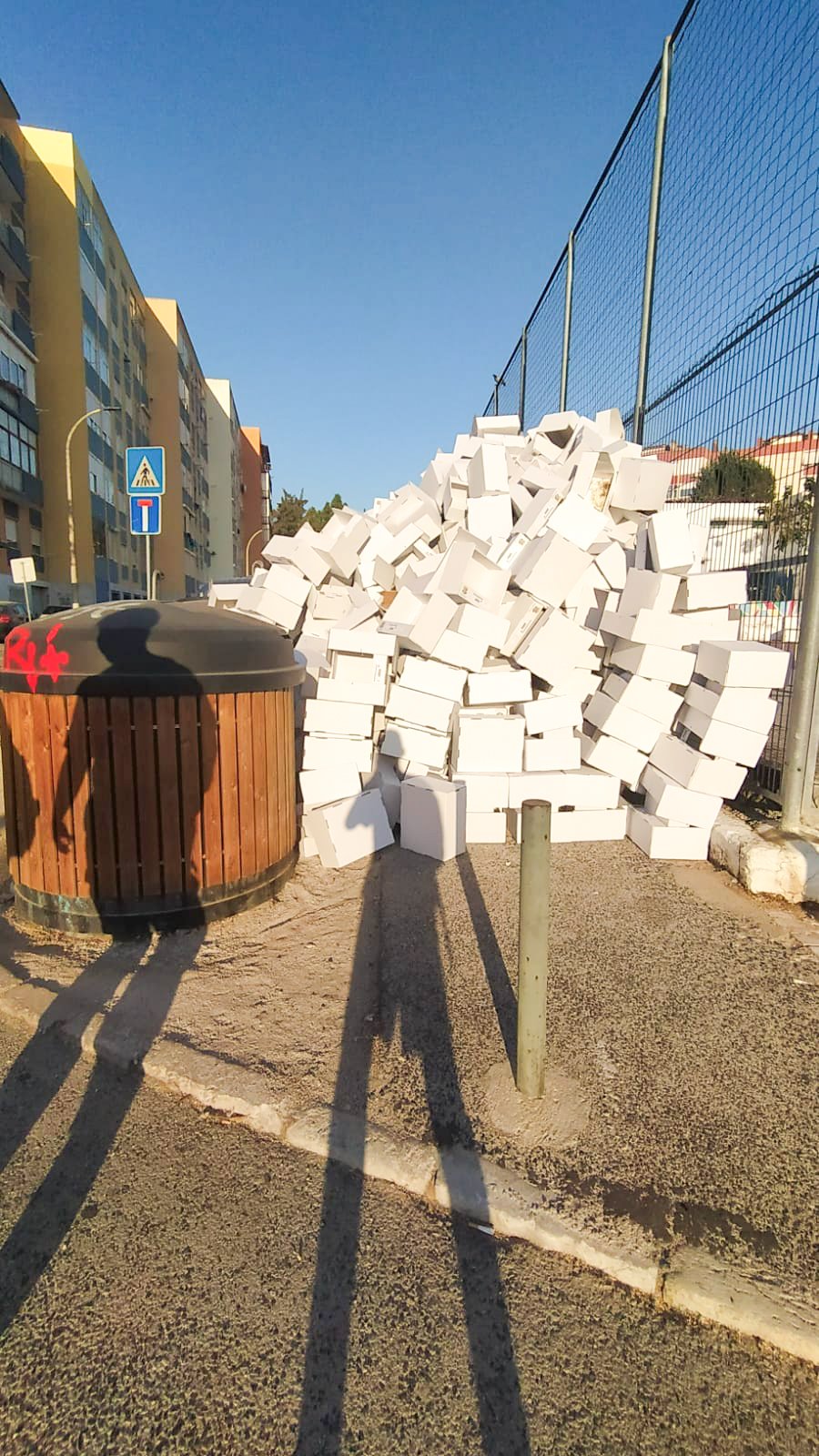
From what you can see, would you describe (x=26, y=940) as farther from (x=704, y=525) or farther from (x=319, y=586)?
(x=704, y=525)

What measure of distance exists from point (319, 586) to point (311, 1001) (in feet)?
17.8

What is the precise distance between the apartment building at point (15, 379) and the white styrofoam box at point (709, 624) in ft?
102

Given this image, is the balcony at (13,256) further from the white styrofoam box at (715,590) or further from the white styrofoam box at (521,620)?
the white styrofoam box at (715,590)

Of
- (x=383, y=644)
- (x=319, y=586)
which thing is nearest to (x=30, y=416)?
(x=319, y=586)

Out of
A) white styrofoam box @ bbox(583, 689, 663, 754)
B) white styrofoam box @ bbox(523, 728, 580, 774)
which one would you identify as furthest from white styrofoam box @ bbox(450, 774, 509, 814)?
white styrofoam box @ bbox(583, 689, 663, 754)

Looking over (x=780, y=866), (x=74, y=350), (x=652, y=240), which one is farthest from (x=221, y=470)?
(x=780, y=866)

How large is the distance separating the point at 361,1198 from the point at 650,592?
14.7 ft

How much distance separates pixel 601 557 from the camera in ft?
20.7

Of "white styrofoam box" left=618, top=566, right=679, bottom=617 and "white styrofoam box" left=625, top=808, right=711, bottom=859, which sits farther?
"white styrofoam box" left=618, top=566, right=679, bottom=617

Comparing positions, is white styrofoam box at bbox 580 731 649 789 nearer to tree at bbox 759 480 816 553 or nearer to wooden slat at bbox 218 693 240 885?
tree at bbox 759 480 816 553

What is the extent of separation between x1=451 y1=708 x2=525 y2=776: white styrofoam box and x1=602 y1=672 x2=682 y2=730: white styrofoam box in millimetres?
798

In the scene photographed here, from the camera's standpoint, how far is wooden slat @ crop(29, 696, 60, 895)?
3645 millimetres

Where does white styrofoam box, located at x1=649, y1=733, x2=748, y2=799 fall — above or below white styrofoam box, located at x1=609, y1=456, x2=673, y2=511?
below

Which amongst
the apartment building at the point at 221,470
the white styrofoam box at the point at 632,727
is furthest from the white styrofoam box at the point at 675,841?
the apartment building at the point at 221,470
